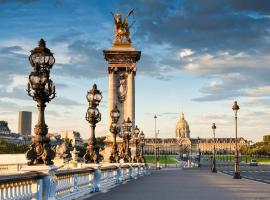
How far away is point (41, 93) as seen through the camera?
19.0 metres

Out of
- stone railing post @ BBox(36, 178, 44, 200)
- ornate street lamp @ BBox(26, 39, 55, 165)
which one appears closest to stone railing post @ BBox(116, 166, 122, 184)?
ornate street lamp @ BBox(26, 39, 55, 165)

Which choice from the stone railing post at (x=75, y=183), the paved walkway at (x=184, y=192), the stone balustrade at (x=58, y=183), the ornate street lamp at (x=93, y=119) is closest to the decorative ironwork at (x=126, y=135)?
the stone balustrade at (x=58, y=183)

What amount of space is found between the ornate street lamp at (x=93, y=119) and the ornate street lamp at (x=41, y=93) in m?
10.9

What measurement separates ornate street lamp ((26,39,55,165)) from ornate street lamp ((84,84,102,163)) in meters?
10.9

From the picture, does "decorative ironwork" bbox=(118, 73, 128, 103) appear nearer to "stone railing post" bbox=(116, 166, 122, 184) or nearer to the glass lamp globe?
"stone railing post" bbox=(116, 166, 122, 184)

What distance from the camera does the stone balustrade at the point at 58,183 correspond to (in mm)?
13688

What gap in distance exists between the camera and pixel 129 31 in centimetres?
8806

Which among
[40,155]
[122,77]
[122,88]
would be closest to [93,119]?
[40,155]

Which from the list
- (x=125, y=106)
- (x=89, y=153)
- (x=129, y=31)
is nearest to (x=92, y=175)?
(x=89, y=153)

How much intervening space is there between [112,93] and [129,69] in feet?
14.1

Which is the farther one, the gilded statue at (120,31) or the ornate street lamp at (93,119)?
the gilded statue at (120,31)

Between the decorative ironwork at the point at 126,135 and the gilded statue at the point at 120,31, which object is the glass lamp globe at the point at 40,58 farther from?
the gilded statue at the point at 120,31

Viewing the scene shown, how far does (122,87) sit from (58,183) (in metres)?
62.6

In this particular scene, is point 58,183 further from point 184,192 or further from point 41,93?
point 184,192
